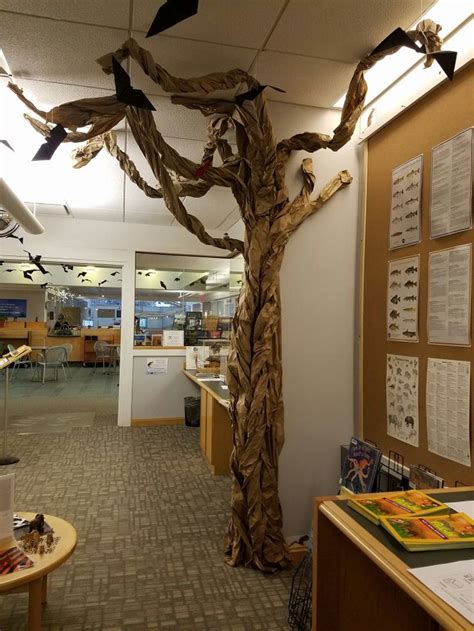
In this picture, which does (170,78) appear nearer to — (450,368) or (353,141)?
(353,141)

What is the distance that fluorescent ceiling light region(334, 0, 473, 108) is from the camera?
1.87 m

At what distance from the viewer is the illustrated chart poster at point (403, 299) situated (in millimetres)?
2139

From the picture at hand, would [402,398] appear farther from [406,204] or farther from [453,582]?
[453,582]

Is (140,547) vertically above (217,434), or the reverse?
(217,434)

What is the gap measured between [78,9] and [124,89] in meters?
0.55

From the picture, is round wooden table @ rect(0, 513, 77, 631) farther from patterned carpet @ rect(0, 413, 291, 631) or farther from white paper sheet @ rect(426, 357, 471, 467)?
white paper sheet @ rect(426, 357, 471, 467)

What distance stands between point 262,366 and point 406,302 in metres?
0.83

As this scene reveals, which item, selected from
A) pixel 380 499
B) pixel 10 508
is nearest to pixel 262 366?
pixel 380 499

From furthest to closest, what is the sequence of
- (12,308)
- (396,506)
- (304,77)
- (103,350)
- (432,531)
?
1. (12,308)
2. (103,350)
3. (304,77)
4. (396,506)
5. (432,531)

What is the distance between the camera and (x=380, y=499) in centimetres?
138

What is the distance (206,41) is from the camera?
205 centimetres

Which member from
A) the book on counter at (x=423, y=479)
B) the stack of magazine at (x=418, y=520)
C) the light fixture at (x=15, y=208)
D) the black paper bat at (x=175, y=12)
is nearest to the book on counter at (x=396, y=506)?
the stack of magazine at (x=418, y=520)

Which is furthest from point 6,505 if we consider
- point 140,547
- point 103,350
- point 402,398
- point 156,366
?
point 103,350

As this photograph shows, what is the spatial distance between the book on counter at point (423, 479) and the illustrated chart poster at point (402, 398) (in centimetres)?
13
